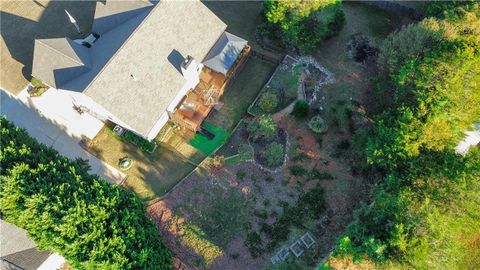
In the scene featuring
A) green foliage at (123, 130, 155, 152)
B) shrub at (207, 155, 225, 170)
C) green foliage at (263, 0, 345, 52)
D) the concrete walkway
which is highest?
green foliage at (263, 0, 345, 52)

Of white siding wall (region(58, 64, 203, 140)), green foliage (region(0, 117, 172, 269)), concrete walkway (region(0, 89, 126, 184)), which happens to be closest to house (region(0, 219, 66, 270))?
green foliage (region(0, 117, 172, 269))

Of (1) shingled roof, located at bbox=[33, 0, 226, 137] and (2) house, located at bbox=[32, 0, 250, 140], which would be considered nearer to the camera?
(1) shingled roof, located at bbox=[33, 0, 226, 137]

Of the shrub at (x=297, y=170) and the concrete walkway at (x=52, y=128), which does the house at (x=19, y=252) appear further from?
the shrub at (x=297, y=170)

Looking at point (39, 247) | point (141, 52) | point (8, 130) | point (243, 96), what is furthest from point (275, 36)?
point (39, 247)

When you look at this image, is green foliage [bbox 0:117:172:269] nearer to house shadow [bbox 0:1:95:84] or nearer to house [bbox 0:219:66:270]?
house [bbox 0:219:66:270]

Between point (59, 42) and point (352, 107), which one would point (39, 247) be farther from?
point (352, 107)

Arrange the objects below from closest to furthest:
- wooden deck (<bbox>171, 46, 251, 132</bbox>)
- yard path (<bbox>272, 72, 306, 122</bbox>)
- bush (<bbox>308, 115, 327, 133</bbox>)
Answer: bush (<bbox>308, 115, 327, 133</bbox>), wooden deck (<bbox>171, 46, 251, 132</bbox>), yard path (<bbox>272, 72, 306, 122</bbox>)

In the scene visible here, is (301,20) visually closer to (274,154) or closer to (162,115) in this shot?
(274,154)
